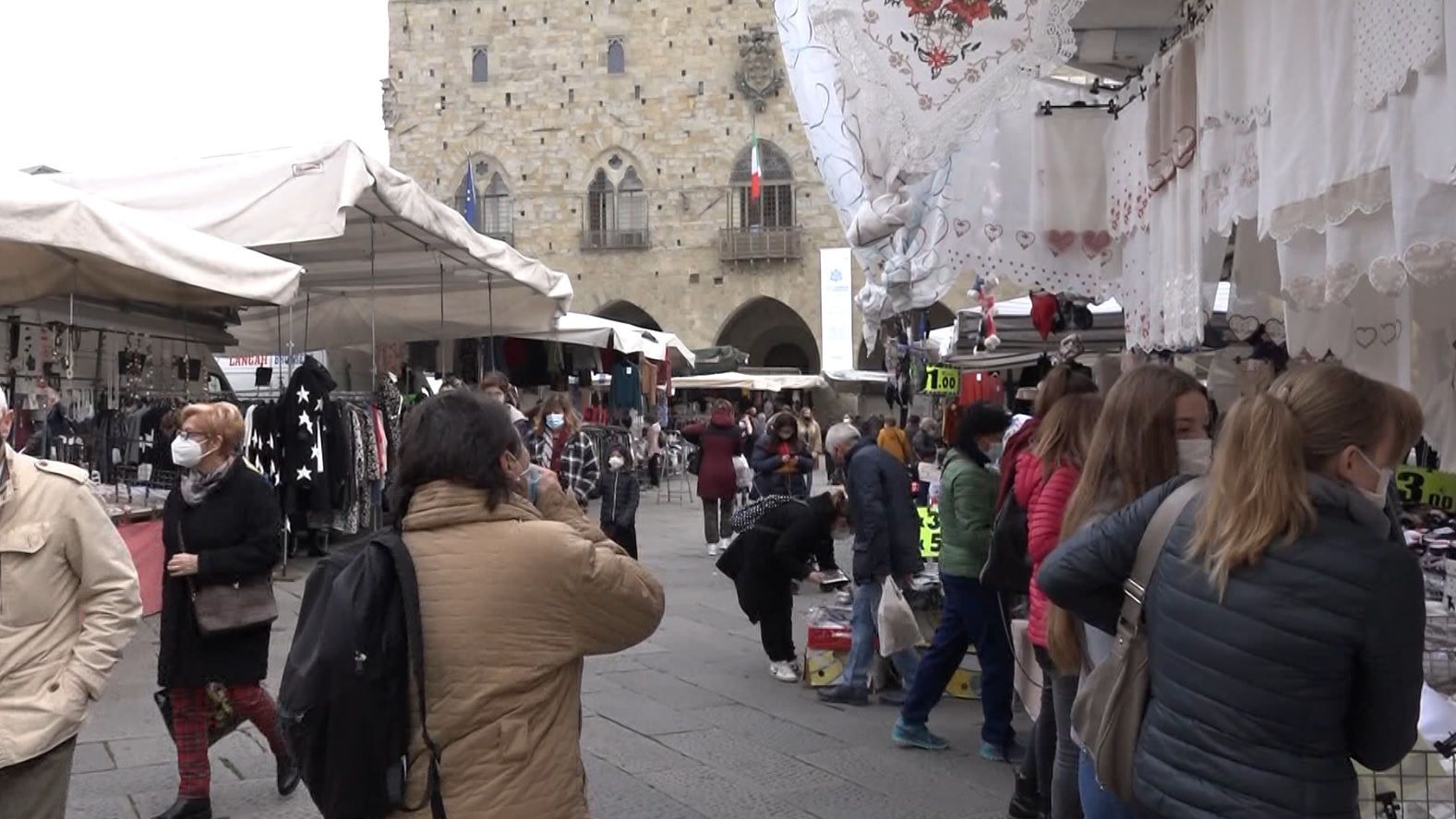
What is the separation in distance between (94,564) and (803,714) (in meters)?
3.89

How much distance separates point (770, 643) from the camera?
699 cm

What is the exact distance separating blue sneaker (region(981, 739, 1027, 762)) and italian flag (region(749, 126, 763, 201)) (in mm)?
26685

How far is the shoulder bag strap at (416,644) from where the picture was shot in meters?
2.37

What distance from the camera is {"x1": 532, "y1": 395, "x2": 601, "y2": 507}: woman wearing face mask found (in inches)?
350

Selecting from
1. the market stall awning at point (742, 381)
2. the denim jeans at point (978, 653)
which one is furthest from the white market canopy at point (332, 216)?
the market stall awning at point (742, 381)

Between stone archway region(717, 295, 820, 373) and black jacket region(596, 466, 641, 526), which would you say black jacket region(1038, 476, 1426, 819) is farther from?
stone archway region(717, 295, 820, 373)

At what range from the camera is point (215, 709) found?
449 centimetres

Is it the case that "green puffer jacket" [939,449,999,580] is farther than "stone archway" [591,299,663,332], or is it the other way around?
"stone archway" [591,299,663,332]

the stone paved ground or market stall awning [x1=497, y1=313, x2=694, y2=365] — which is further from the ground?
market stall awning [x1=497, y1=313, x2=694, y2=365]

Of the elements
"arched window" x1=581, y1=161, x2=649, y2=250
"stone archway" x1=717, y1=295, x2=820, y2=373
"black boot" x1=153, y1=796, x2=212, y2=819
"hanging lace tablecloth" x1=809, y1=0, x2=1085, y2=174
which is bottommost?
"black boot" x1=153, y1=796, x2=212, y2=819

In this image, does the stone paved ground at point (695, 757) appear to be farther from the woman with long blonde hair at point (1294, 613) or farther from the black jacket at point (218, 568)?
the woman with long blonde hair at point (1294, 613)

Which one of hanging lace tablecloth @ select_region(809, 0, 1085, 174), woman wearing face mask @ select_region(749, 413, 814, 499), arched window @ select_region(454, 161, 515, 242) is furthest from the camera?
arched window @ select_region(454, 161, 515, 242)

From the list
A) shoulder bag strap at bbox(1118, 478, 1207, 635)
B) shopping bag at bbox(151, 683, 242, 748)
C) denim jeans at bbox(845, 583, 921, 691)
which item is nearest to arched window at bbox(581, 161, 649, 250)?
denim jeans at bbox(845, 583, 921, 691)

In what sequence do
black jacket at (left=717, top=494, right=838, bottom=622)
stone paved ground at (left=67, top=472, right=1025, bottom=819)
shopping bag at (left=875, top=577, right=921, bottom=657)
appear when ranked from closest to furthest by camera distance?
1. stone paved ground at (left=67, top=472, right=1025, bottom=819)
2. shopping bag at (left=875, top=577, right=921, bottom=657)
3. black jacket at (left=717, top=494, right=838, bottom=622)
